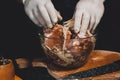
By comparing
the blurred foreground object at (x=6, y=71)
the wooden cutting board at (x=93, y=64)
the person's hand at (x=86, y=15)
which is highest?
the person's hand at (x=86, y=15)

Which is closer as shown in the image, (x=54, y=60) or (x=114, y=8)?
(x=54, y=60)

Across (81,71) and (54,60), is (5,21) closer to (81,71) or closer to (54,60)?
(54,60)

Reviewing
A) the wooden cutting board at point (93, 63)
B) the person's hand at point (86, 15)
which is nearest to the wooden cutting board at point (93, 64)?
the wooden cutting board at point (93, 63)

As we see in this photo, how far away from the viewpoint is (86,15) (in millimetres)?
1084

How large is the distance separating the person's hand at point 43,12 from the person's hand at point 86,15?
0.27ft

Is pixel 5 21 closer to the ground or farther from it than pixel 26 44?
farther from it

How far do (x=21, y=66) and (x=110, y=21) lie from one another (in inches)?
20.6

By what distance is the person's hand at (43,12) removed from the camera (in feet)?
3.54

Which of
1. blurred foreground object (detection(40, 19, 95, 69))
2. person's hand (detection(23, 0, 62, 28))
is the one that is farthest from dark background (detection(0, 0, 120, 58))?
blurred foreground object (detection(40, 19, 95, 69))

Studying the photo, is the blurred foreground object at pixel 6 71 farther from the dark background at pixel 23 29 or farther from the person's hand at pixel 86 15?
the dark background at pixel 23 29

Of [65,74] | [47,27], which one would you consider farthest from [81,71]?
[47,27]

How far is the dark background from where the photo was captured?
4.46ft

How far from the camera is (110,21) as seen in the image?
54.9 inches

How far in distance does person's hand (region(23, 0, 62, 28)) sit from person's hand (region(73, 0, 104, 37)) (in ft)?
0.27
